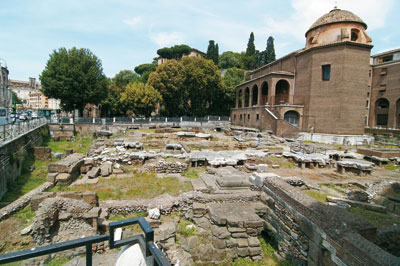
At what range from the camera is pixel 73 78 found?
1157 inches

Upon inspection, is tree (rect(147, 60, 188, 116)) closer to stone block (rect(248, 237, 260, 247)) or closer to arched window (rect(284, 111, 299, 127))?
Result: arched window (rect(284, 111, 299, 127))

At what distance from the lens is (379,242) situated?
205 inches

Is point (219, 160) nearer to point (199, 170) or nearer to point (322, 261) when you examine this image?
point (199, 170)

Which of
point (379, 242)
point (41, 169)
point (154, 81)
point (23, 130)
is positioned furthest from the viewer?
point (154, 81)

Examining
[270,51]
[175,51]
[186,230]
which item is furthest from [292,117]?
[175,51]

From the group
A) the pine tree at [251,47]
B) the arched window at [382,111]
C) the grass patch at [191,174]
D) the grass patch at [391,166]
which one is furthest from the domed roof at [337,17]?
the pine tree at [251,47]

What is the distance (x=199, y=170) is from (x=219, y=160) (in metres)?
1.38

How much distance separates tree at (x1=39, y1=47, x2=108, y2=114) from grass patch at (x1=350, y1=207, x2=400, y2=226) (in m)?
33.3

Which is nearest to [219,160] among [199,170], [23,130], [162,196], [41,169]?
[199,170]

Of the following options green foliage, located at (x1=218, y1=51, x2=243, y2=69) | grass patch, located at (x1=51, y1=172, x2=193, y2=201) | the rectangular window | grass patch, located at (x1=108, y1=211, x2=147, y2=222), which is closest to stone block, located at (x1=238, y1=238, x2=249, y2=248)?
grass patch, located at (x1=108, y1=211, x2=147, y2=222)

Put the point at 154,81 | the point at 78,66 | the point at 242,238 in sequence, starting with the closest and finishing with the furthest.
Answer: the point at 242,238, the point at 78,66, the point at 154,81

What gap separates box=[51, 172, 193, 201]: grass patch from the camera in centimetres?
893

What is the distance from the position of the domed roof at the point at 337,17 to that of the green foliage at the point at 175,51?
51150 mm

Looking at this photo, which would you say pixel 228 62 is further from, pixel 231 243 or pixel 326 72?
pixel 231 243
